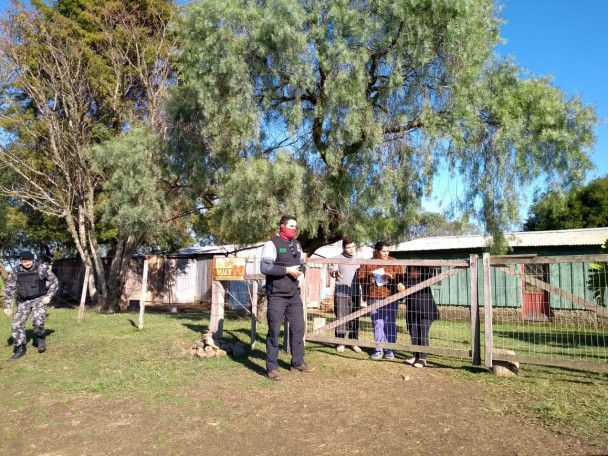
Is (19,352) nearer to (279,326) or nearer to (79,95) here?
(279,326)

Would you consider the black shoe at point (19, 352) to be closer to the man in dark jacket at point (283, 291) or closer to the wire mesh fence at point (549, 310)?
the man in dark jacket at point (283, 291)

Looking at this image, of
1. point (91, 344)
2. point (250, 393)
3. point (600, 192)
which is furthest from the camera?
point (600, 192)

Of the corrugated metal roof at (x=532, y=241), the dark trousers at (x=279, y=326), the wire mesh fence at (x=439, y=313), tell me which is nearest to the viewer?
the wire mesh fence at (x=439, y=313)

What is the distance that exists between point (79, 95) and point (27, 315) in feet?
43.0

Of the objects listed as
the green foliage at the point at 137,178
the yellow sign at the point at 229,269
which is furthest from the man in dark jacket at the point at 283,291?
the green foliage at the point at 137,178

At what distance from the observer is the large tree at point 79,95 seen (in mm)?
19078

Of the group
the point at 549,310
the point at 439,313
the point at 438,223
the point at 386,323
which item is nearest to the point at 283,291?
the point at 386,323

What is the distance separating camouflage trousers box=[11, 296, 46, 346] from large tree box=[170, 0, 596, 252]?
4.42m

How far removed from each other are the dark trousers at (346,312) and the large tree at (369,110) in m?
3.43

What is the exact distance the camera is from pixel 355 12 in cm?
1163

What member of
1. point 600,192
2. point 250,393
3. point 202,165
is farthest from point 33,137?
point 600,192

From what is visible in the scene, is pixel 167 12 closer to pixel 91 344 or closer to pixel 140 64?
pixel 140 64

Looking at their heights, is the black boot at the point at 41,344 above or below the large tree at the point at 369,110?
below

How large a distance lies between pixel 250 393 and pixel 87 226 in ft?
55.7
